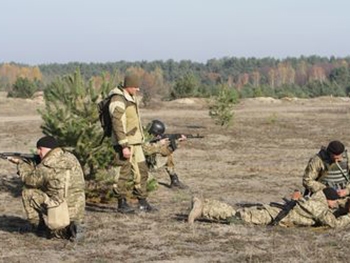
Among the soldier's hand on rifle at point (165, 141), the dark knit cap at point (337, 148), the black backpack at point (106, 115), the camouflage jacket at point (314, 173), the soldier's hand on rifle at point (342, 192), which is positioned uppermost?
the black backpack at point (106, 115)

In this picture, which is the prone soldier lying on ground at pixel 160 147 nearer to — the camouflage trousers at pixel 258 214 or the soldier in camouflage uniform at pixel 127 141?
the soldier in camouflage uniform at pixel 127 141

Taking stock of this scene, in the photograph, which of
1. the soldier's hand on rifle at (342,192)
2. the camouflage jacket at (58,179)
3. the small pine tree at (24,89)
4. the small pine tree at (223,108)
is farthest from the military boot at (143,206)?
the small pine tree at (24,89)

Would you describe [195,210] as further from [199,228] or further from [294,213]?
[294,213]

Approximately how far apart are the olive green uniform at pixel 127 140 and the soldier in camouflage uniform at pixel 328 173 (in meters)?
2.13

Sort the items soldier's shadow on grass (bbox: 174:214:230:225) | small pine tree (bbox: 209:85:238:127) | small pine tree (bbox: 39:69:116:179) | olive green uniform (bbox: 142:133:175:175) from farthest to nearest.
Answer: small pine tree (bbox: 209:85:238:127) < olive green uniform (bbox: 142:133:175:175) < small pine tree (bbox: 39:69:116:179) < soldier's shadow on grass (bbox: 174:214:230:225)

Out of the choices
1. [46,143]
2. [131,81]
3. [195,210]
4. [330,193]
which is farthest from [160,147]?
[46,143]

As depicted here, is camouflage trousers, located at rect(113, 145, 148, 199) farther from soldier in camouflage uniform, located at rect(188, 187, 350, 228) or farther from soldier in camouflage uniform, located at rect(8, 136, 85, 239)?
soldier in camouflage uniform, located at rect(8, 136, 85, 239)

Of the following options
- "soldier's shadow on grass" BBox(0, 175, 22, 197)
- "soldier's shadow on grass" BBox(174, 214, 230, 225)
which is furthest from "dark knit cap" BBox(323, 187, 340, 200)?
"soldier's shadow on grass" BBox(0, 175, 22, 197)

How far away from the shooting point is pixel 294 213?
7.61m

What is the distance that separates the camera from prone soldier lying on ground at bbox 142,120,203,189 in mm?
10211

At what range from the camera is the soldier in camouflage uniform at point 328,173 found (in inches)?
317

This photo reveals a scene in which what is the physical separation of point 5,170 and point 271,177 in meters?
5.39

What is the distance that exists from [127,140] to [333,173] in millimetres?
2611

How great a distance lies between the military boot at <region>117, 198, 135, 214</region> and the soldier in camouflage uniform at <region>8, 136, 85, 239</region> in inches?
56.7
